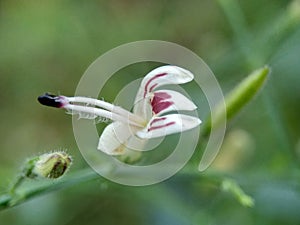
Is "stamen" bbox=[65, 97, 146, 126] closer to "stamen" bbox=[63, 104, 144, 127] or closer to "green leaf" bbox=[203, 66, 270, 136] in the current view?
"stamen" bbox=[63, 104, 144, 127]

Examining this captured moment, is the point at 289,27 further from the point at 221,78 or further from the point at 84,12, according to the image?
the point at 84,12

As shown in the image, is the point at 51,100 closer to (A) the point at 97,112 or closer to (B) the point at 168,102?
(A) the point at 97,112

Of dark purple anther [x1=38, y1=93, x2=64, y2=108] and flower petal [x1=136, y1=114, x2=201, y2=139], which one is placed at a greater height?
flower petal [x1=136, y1=114, x2=201, y2=139]

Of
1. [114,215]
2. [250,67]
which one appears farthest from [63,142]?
[250,67]

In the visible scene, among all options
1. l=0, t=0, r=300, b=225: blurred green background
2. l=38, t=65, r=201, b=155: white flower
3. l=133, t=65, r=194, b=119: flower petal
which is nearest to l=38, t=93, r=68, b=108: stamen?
l=38, t=65, r=201, b=155: white flower

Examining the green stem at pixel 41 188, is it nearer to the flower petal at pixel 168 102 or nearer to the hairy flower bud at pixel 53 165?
the hairy flower bud at pixel 53 165

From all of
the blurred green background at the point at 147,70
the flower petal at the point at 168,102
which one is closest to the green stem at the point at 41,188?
the blurred green background at the point at 147,70

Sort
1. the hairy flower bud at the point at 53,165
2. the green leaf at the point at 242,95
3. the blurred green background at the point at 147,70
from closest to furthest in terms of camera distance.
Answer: the hairy flower bud at the point at 53,165
the green leaf at the point at 242,95
the blurred green background at the point at 147,70
